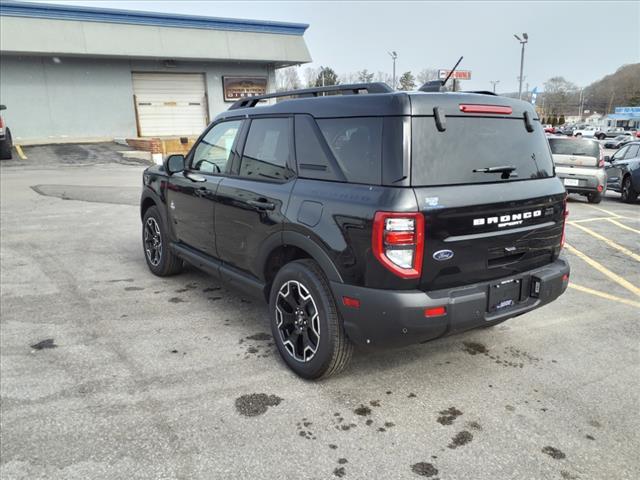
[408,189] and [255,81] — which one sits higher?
[255,81]

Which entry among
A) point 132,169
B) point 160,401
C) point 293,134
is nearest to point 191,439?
point 160,401

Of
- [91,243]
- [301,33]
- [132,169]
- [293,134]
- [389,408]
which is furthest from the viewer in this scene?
[301,33]

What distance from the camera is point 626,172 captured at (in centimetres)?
1257

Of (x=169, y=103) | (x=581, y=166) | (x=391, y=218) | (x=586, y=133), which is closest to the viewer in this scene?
(x=391, y=218)

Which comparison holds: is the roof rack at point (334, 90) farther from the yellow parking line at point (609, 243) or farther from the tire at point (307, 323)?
the yellow parking line at point (609, 243)

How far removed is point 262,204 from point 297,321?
0.89 meters

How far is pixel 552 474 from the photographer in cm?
246

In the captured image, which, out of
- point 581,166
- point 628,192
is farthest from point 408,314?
point 628,192

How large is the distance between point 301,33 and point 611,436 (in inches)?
1061

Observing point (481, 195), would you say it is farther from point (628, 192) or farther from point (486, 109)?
point (628, 192)

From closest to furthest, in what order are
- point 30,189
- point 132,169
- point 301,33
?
point 30,189, point 132,169, point 301,33

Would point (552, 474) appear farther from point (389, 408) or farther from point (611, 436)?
point (389, 408)

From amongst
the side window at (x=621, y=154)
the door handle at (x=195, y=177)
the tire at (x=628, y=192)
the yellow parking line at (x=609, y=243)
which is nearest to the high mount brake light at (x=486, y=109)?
the door handle at (x=195, y=177)

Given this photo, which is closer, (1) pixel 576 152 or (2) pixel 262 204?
(2) pixel 262 204
